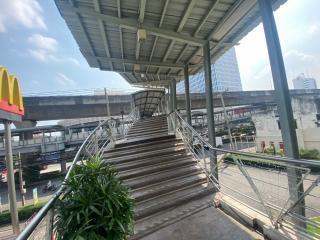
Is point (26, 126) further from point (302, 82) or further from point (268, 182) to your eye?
point (302, 82)

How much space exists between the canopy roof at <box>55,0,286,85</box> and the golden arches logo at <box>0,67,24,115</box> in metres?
2.35

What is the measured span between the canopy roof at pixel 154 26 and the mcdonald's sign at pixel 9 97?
2359 mm

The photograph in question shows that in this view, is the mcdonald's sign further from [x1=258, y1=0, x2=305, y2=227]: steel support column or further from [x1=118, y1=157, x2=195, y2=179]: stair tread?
[x1=258, y1=0, x2=305, y2=227]: steel support column

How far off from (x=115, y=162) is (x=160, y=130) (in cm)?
377

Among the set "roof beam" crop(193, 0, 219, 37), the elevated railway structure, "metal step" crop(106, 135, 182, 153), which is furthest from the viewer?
"metal step" crop(106, 135, 182, 153)

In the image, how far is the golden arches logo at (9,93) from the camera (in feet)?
21.0

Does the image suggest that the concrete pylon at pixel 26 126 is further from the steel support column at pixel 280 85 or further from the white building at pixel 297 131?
the white building at pixel 297 131

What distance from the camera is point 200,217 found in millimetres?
3703

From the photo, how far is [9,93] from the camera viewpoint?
22.1 ft

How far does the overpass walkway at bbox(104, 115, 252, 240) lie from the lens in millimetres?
3340

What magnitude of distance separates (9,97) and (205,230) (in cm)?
671

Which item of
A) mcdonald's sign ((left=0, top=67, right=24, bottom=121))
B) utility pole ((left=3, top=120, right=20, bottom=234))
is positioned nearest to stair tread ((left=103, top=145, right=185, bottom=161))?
mcdonald's sign ((left=0, top=67, right=24, bottom=121))

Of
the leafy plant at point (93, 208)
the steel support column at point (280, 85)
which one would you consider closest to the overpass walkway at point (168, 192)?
the leafy plant at point (93, 208)

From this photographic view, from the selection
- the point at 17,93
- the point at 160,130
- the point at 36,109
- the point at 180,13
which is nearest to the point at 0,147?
the point at 36,109
